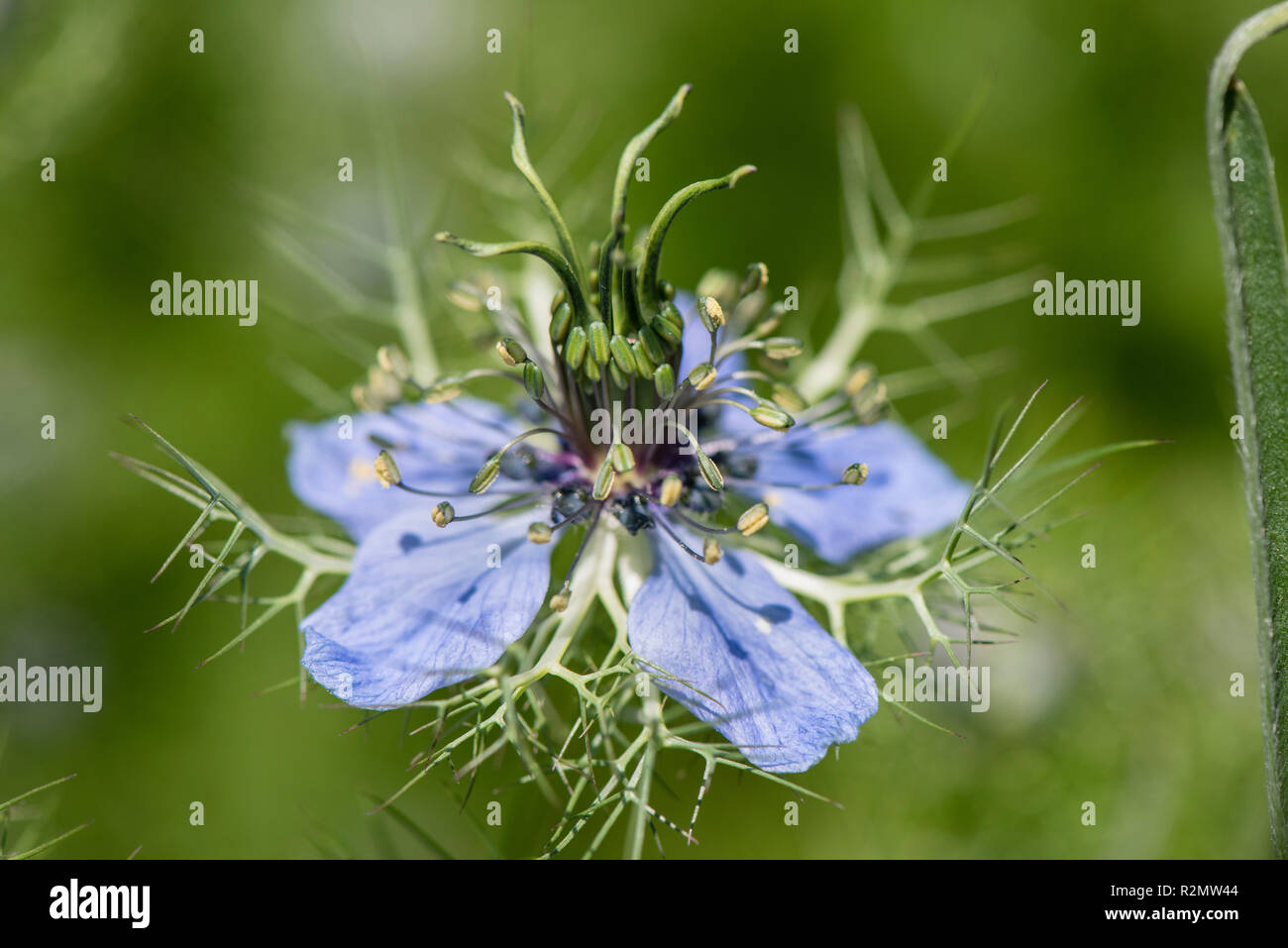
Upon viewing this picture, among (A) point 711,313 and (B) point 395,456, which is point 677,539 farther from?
(B) point 395,456

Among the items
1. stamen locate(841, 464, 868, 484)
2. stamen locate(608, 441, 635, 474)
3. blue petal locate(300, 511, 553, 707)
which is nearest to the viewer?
blue petal locate(300, 511, 553, 707)

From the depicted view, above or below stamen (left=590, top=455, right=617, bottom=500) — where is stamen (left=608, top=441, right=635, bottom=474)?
above

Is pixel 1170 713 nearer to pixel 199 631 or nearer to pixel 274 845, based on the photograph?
pixel 274 845

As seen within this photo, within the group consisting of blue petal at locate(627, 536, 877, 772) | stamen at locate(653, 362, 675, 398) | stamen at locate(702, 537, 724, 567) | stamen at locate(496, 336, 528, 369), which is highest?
stamen at locate(496, 336, 528, 369)

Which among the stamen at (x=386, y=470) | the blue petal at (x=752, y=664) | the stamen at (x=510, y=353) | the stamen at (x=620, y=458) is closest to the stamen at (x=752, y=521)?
the blue petal at (x=752, y=664)

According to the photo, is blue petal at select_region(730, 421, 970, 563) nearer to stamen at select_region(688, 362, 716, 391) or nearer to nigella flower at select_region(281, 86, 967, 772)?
nigella flower at select_region(281, 86, 967, 772)

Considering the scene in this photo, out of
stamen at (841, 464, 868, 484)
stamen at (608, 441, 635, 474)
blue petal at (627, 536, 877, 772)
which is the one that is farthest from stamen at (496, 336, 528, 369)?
stamen at (841, 464, 868, 484)

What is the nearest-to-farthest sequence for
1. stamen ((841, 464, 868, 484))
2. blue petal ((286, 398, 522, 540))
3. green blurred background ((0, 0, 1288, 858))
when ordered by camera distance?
stamen ((841, 464, 868, 484))
blue petal ((286, 398, 522, 540))
green blurred background ((0, 0, 1288, 858))
